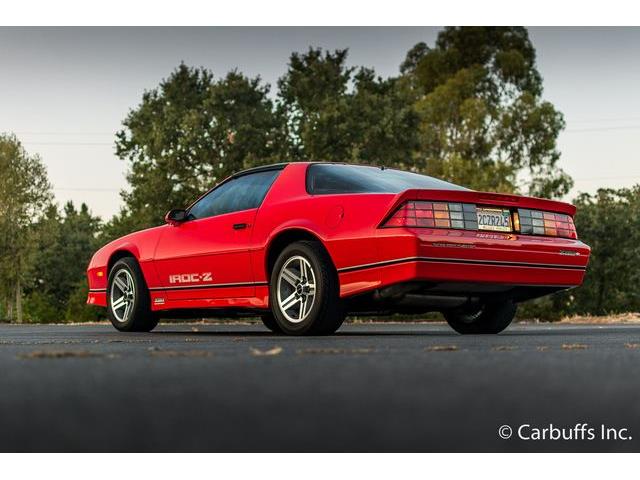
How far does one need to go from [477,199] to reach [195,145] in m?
28.7

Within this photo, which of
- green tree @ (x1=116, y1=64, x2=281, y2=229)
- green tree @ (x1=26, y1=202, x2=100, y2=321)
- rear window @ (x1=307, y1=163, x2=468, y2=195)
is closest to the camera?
rear window @ (x1=307, y1=163, x2=468, y2=195)

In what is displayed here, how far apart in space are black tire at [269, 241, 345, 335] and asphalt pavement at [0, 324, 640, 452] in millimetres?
3133

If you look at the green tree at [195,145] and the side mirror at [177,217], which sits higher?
the green tree at [195,145]

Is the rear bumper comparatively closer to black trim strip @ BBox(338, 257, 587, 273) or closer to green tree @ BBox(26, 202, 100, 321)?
black trim strip @ BBox(338, 257, 587, 273)

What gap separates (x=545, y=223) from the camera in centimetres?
870

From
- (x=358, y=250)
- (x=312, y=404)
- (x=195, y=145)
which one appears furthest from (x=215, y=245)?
(x=195, y=145)

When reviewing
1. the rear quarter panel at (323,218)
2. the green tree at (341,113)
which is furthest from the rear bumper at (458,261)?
the green tree at (341,113)

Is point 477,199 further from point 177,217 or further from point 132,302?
point 132,302

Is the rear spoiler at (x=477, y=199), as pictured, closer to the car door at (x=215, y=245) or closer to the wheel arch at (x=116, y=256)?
the car door at (x=215, y=245)

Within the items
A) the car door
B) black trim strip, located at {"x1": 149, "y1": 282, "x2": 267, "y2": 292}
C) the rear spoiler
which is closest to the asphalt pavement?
the rear spoiler

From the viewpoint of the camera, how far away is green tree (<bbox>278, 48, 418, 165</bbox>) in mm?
36312

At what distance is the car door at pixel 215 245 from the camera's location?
29.8 ft

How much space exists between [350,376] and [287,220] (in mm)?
4404

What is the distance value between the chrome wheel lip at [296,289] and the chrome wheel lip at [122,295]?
2573 mm
